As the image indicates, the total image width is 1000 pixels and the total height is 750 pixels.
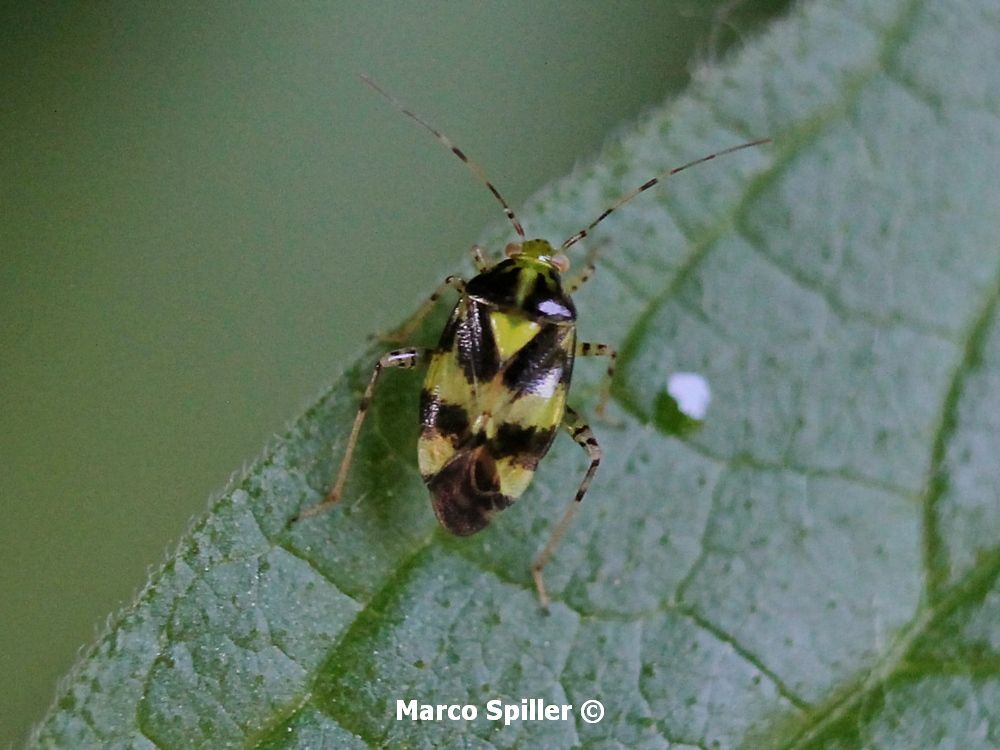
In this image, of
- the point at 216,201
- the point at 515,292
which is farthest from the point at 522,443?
the point at 216,201

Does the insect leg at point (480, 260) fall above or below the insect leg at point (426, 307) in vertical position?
above

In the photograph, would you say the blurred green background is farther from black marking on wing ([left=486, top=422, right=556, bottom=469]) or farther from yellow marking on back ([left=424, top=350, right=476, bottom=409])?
black marking on wing ([left=486, top=422, right=556, bottom=469])

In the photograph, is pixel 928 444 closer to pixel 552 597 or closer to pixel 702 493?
pixel 702 493

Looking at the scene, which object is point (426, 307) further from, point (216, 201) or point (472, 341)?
point (216, 201)

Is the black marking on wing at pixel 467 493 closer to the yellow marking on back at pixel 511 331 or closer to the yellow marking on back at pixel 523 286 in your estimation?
Answer: the yellow marking on back at pixel 511 331

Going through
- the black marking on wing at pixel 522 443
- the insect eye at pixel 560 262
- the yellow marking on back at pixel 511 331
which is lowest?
the black marking on wing at pixel 522 443

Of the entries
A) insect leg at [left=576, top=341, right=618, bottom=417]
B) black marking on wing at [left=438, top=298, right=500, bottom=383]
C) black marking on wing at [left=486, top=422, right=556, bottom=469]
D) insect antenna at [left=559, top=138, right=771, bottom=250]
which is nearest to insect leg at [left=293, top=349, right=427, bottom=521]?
black marking on wing at [left=438, top=298, right=500, bottom=383]

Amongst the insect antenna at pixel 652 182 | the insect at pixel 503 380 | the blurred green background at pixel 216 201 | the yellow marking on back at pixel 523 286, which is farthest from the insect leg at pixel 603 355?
the blurred green background at pixel 216 201
